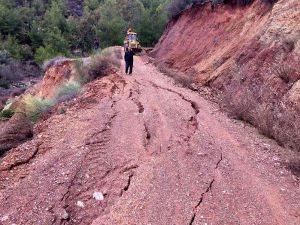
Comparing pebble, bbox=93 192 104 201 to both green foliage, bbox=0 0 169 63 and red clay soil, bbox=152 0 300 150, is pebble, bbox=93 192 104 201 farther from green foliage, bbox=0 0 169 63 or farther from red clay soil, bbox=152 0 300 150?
green foliage, bbox=0 0 169 63

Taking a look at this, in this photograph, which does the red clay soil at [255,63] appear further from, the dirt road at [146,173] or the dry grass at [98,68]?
the dry grass at [98,68]

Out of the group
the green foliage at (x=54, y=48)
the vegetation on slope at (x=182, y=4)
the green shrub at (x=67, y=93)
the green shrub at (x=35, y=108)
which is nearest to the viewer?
the green shrub at (x=35, y=108)

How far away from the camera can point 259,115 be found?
30.2 feet

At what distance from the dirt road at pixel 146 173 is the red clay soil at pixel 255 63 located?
0.56 meters

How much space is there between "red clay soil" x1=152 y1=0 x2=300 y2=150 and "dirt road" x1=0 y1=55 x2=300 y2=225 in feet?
1.85

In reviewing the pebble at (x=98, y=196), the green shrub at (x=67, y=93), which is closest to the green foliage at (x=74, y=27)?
the green shrub at (x=67, y=93)

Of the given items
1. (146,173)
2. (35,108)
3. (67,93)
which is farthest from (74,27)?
(146,173)

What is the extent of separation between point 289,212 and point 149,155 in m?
2.73

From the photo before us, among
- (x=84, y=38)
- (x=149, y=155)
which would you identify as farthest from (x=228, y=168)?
(x=84, y=38)

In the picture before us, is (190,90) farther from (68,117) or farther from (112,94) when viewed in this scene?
(68,117)

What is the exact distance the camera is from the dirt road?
18.0ft

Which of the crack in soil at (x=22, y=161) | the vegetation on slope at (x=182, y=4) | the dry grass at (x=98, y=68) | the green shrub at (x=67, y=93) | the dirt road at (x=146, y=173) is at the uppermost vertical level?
the vegetation on slope at (x=182, y=4)

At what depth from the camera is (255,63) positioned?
11.3 m

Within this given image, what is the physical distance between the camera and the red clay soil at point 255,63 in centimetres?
877
